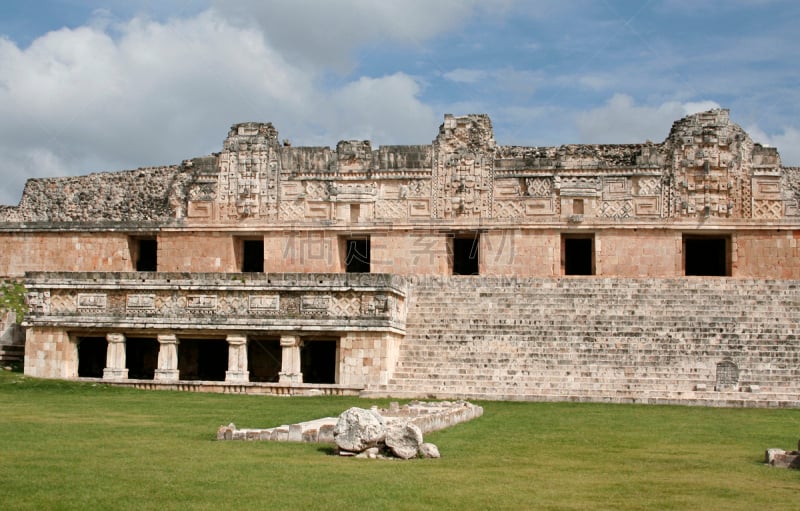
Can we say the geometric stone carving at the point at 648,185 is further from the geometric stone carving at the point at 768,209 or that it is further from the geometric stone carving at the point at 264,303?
the geometric stone carving at the point at 264,303

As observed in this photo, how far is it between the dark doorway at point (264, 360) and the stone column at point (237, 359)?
1.47m

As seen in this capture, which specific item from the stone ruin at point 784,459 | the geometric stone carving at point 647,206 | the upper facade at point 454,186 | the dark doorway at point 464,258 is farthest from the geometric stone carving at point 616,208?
the stone ruin at point 784,459

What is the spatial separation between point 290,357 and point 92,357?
4784 mm

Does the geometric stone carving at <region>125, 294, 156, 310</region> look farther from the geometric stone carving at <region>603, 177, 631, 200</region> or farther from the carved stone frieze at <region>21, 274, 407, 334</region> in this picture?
the geometric stone carving at <region>603, 177, 631, 200</region>

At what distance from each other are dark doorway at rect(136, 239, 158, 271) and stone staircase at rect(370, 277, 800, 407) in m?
8.21

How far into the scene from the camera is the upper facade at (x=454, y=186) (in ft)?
69.4

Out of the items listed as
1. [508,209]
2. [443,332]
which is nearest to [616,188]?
[508,209]

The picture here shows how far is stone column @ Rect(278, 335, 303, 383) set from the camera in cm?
1580

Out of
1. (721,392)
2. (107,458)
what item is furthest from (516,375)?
(107,458)

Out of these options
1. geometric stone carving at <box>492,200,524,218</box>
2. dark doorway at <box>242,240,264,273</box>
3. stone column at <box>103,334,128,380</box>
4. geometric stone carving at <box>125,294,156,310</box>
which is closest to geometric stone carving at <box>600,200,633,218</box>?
geometric stone carving at <box>492,200,524,218</box>

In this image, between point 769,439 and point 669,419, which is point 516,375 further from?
point 769,439

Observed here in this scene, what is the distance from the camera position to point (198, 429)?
9805 millimetres

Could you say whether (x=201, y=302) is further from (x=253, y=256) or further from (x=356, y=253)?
(x=253, y=256)

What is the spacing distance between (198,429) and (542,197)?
1297cm
